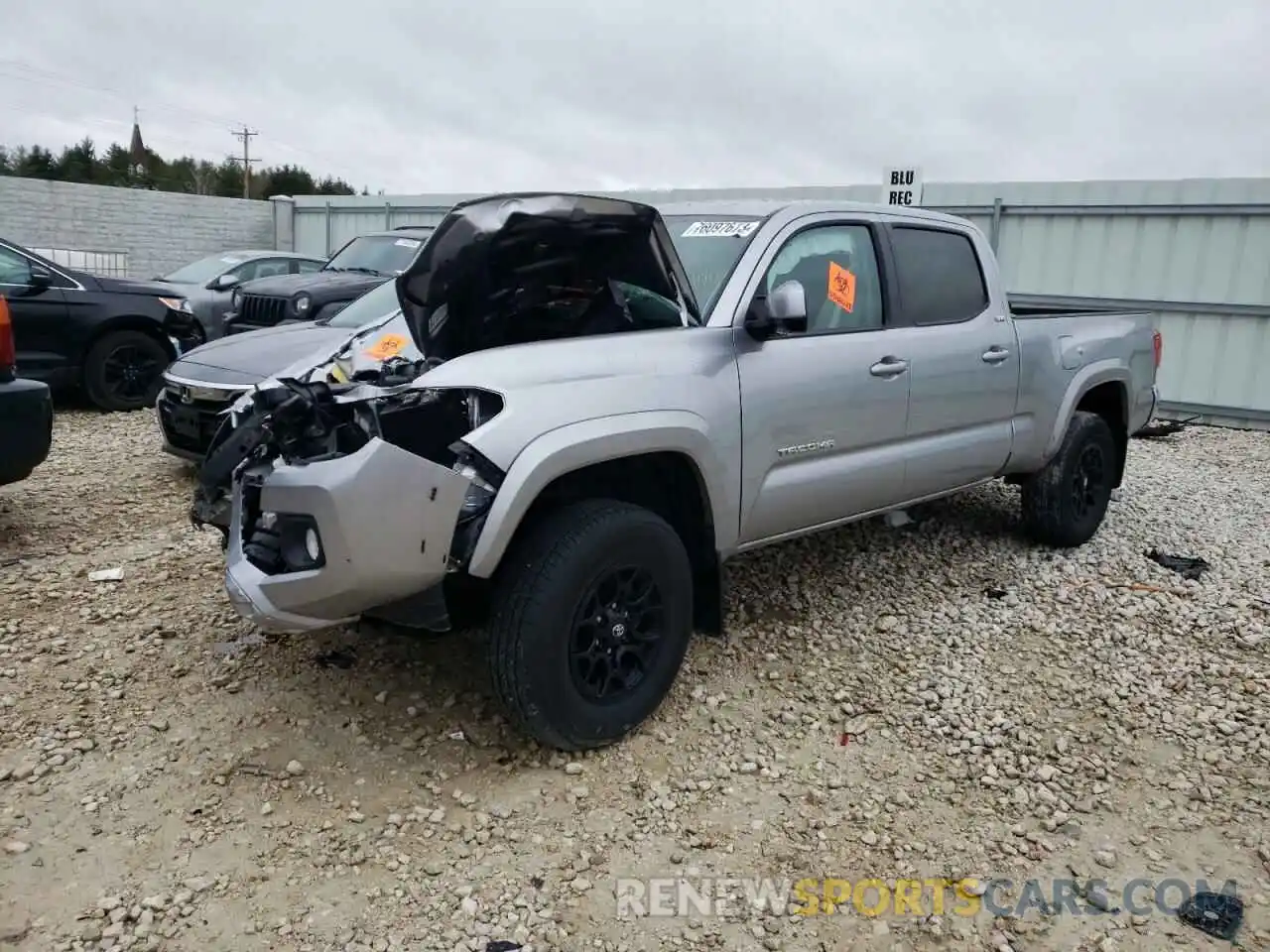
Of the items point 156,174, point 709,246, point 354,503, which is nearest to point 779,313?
point 709,246

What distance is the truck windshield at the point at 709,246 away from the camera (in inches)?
153

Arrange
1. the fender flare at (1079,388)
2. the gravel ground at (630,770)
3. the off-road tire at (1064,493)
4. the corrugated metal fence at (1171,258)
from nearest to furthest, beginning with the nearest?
the gravel ground at (630,770) < the fender flare at (1079,388) < the off-road tire at (1064,493) < the corrugated metal fence at (1171,258)

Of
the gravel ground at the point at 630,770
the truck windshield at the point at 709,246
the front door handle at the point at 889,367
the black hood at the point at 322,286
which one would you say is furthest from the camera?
the black hood at the point at 322,286

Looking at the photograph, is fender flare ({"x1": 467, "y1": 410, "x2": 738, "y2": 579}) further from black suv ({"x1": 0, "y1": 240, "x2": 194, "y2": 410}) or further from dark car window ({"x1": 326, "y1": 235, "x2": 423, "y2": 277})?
dark car window ({"x1": 326, "y1": 235, "x2": 423, "y2": 277})

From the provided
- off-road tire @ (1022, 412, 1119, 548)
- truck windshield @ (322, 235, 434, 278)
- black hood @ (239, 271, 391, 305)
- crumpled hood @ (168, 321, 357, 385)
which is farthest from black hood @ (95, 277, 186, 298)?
off-road tire @ (1022, 412, 1119, 548)

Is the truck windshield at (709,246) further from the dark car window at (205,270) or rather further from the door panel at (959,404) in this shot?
the dark car window at (205,270)

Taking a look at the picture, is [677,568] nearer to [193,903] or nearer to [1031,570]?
[193,903]

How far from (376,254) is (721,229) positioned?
6.60m

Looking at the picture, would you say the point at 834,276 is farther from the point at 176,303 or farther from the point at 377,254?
the point at 377,254

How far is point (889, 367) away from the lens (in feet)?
13.7

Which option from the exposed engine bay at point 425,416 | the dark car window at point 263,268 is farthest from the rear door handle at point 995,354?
the dark car window at point 263,268

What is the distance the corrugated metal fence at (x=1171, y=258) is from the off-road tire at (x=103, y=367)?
647 cm

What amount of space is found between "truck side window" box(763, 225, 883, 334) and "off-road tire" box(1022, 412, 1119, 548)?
1808 millimetres

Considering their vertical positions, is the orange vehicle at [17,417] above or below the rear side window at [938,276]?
below
